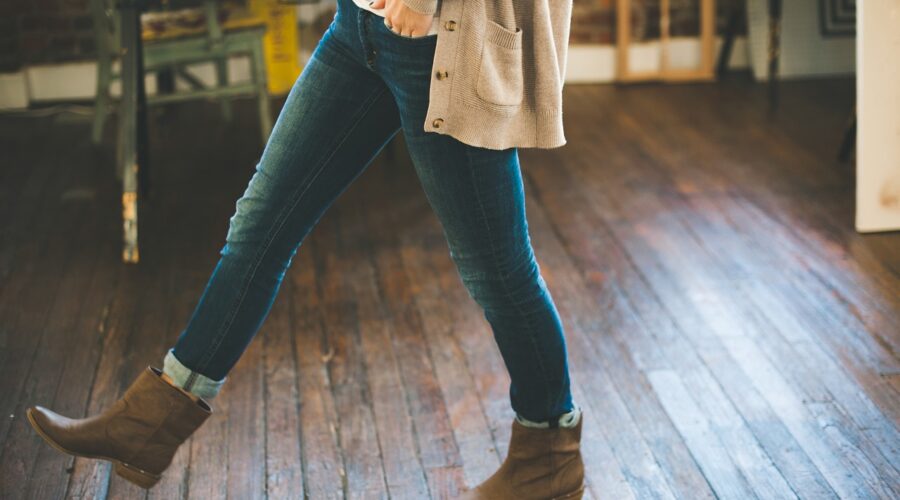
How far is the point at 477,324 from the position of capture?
2607mm

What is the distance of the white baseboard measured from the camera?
15.0ft

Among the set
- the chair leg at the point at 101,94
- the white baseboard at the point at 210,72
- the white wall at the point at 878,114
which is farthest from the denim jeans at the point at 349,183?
the white baseboard at the point at 210,72

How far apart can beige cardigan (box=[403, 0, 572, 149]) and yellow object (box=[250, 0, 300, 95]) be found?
3.08 m

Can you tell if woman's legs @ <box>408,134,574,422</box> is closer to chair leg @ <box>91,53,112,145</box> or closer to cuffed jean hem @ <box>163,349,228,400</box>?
cuffed jean hem @ <box>163,349,228,400</box>

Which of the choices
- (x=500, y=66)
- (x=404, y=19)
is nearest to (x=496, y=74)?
(x=500, y=66)

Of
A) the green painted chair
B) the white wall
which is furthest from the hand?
the green painted chair

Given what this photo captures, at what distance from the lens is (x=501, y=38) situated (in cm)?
143

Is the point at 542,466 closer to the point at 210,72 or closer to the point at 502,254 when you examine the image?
the point at 502,254

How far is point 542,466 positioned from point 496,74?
2.26ft

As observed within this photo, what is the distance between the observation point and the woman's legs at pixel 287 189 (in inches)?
63.8

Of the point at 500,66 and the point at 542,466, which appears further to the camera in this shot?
the point at 542,466

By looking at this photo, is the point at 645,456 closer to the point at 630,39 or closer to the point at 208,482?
the point at 208,482

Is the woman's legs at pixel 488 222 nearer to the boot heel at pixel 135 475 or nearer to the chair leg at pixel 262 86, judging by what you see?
the boot heel at pixel 135 475

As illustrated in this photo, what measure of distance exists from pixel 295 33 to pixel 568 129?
4.00ft
